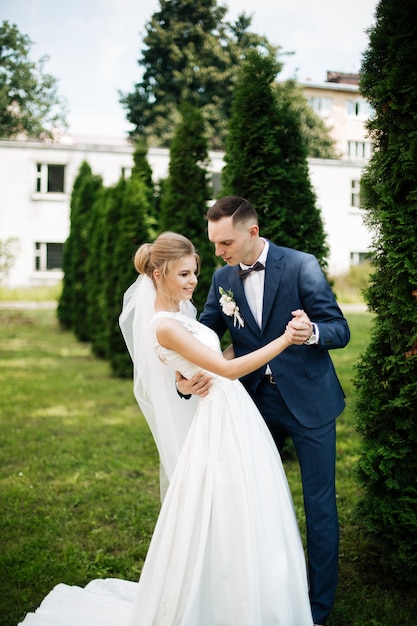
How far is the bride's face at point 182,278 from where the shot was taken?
126 inches

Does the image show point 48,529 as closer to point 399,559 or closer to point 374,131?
point 399,559

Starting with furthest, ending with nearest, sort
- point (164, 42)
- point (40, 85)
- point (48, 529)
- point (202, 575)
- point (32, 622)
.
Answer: point (164, 42) < point (40, 85) < point (48, 529) < point (32, 622) < point (202, 575)

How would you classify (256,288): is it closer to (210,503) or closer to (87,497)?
(210,503)

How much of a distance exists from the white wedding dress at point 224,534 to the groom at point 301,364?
28cm

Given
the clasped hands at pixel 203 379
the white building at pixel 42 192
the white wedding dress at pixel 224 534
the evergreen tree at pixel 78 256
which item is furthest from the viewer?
the white building at pixel 42 192

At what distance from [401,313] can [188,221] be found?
17.1ft

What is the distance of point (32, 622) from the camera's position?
334 cm

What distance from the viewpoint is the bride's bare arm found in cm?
297

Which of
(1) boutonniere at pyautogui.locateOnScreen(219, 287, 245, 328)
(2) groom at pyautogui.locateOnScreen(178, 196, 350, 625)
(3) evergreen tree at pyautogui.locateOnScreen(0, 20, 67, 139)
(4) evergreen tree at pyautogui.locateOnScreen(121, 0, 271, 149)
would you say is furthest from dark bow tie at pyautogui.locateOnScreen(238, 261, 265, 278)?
(4) evergreen tree at pyautogui.locateOnScreen(121, 0, 271, 149)

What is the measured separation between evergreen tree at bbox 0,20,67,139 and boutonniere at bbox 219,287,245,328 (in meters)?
11.1

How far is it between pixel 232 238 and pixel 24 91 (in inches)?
558

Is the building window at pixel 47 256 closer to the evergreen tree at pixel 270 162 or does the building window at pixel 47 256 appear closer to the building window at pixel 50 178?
the building window at pixel 50 178

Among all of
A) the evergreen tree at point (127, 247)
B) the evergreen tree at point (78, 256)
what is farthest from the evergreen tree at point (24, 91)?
the evergreen tree at point (127, 247)

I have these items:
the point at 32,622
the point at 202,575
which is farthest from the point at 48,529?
the point at 202,575
